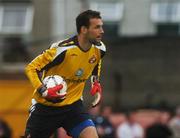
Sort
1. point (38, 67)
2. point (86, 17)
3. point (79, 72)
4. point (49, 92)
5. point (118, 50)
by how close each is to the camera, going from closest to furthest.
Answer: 1. point (49, 92)
2. point (38, 67)
3. point (86, 17)
4. point (79, 72)
5. point (118, 50)

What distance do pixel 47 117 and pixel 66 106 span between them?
0.26 meters

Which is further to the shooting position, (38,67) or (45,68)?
(45,68)

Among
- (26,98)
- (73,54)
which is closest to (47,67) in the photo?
(73,54)

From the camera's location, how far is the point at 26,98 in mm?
18547

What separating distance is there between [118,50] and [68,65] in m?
13.2

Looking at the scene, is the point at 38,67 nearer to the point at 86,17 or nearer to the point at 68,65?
the point at 68,65

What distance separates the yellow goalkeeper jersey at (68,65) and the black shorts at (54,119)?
0.28 ft

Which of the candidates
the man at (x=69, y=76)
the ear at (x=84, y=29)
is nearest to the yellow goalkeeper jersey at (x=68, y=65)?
the man at (x=69, y=76)

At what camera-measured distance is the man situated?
28.9 ft

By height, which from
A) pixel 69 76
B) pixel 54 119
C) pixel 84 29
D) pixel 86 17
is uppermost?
pixel 86 17

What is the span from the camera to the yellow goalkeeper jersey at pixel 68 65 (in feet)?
28.9

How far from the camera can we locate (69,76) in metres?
8.98

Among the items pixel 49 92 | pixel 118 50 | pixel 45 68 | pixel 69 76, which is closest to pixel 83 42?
pixel 69 76

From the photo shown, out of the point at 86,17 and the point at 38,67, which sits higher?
the point at 86,17
